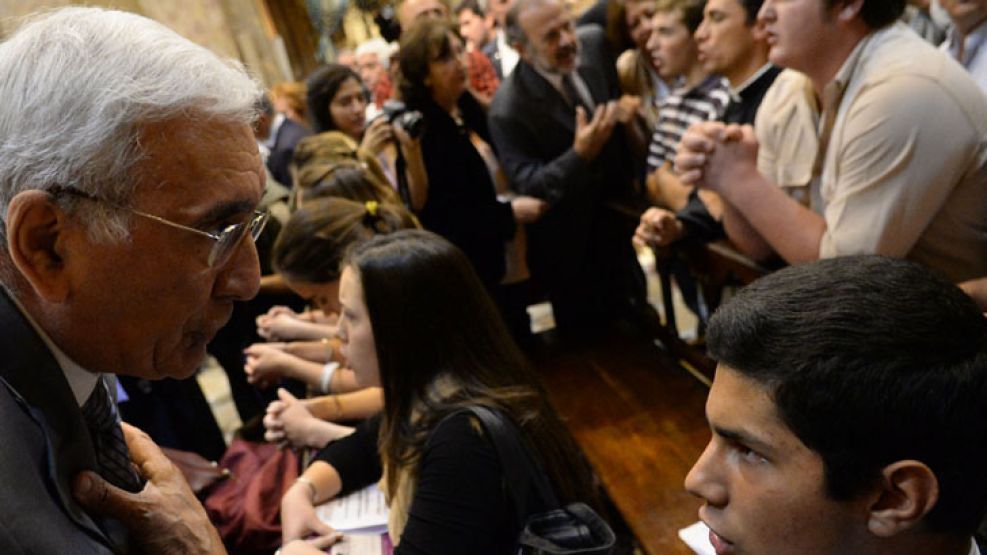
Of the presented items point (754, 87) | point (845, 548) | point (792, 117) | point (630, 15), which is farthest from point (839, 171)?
point (630, 15)

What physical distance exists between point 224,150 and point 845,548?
103cm

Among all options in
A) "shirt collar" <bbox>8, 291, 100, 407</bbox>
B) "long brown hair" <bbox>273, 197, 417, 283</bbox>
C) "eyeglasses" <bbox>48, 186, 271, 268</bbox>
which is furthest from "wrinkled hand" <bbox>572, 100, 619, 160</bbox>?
"shirt collar" <bbox>8, 291, 100, 407</bbox>

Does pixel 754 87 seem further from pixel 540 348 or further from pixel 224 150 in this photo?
pixel 224 150

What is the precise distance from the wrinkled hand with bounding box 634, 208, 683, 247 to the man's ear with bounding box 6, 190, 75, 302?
7.14 feet

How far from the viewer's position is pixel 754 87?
9.18 feet

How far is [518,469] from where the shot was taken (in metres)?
1.62

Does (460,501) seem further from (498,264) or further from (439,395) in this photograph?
(498,264)

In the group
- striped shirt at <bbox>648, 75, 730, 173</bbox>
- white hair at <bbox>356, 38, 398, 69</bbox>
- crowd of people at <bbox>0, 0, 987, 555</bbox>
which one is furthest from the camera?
white hair at <bbox>356, 38, 398, 69</bbox>

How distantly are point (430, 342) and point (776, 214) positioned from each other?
1069mm

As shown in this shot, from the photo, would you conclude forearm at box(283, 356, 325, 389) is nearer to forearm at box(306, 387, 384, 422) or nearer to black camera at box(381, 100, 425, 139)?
forearm at box(306, 387, 384, 422)

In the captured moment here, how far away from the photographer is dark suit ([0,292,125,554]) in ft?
2.74

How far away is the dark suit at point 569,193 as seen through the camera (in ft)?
11.9

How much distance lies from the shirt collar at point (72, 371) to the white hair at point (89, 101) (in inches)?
5.9

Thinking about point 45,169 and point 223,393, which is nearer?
point 45,169
